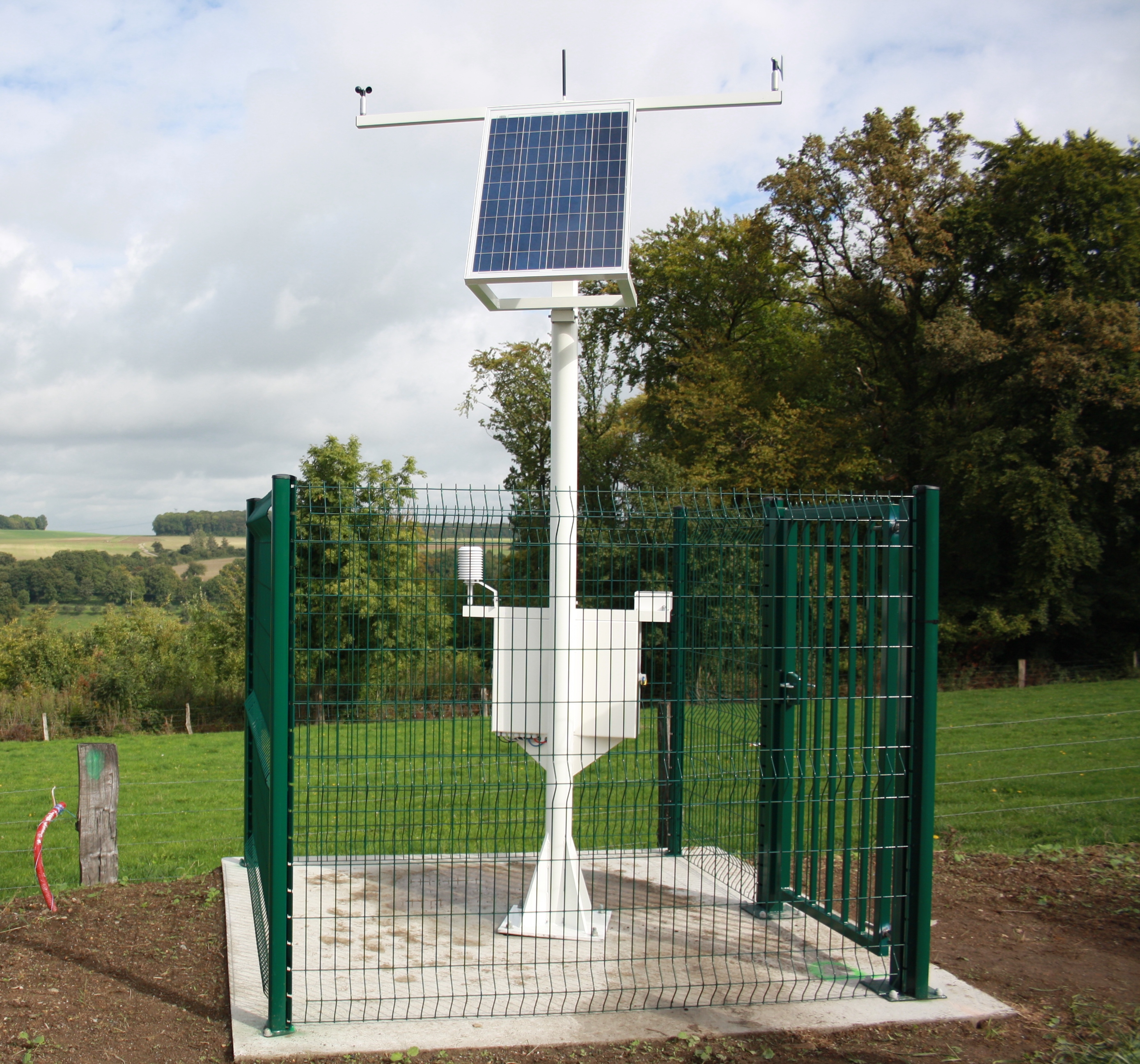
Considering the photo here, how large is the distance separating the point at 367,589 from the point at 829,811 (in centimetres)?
236

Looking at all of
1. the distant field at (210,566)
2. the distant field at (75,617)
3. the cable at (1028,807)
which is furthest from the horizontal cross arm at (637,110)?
the distant field at (210,566)

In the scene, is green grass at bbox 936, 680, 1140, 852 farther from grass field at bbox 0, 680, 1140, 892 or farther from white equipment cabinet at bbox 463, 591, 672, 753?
white equipment cabinet at bbox 463, 591, 672, 753

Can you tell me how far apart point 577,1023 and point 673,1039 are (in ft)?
1.32

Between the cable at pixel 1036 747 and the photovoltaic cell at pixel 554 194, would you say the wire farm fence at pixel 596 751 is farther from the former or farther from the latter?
the cable at pixel 1036 747

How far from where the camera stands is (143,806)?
12.0 meters

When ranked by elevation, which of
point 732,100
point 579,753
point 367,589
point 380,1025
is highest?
point 732,100

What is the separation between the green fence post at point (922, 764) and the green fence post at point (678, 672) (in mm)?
1081

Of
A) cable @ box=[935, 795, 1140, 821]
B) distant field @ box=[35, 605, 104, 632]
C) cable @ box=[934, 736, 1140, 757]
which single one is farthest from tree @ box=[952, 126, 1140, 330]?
distant field @ box=[35, 605, 104, 632]

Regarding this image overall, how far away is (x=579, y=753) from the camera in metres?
4.83

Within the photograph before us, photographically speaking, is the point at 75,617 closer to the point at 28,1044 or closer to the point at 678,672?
the point at 28,1044

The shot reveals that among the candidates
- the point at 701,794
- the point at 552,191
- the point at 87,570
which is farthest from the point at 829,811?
the point at 87,570

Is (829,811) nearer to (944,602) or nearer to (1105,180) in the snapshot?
(944,602)

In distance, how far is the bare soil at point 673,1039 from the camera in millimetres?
3791

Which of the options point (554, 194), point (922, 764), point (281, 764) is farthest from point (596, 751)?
point (554, 194)
